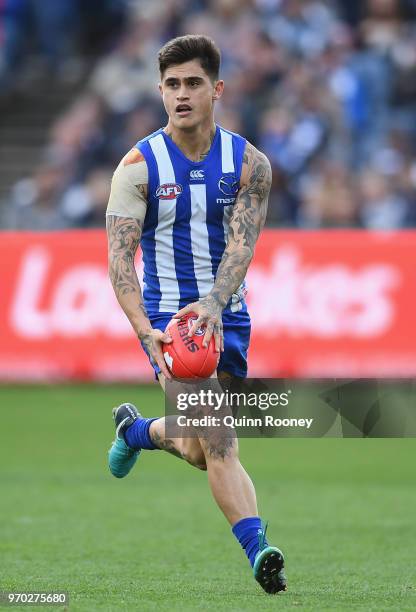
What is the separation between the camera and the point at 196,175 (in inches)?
255

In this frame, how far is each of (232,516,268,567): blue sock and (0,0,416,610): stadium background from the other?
32.1 inches

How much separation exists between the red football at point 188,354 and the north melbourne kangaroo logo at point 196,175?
0.76 meters

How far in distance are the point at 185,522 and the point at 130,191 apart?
9.72ft

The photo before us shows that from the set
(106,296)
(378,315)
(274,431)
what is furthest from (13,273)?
(274,431)

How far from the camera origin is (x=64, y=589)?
20.1 feet

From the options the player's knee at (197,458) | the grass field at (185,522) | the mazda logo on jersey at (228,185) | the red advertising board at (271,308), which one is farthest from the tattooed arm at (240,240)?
the red advertising board at (271,308)

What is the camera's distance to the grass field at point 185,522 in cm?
616

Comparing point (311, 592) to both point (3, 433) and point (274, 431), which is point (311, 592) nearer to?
point (274, 431)

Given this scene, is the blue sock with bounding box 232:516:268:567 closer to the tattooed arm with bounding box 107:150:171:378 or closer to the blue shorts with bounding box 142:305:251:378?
the blue shorts with bounding box 142:305:251:378

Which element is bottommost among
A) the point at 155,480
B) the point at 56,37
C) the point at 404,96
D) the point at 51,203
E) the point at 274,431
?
the point at 155,480

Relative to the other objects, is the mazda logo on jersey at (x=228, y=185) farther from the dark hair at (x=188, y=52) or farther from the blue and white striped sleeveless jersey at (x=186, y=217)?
the dark hair at (x=188, y=52)

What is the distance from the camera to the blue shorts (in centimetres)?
654

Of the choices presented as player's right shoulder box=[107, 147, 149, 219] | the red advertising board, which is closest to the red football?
player's right shoulder box=[107, 147, 149, 219]

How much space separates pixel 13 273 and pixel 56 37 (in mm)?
6724
